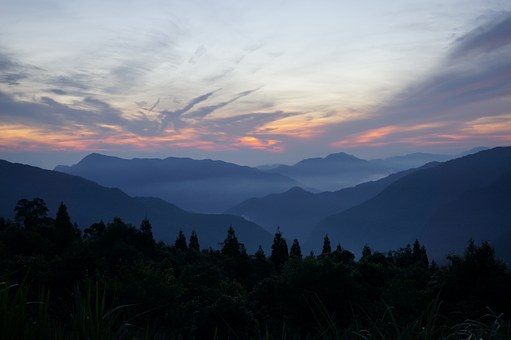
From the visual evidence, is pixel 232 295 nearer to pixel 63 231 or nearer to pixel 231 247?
pixel 63 231

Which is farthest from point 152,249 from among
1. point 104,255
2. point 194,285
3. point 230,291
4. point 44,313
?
point 44,313

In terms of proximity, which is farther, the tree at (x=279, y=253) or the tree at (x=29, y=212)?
the tree at (x=29, y=212)

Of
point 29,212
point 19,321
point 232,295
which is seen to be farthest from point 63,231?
point 19,321

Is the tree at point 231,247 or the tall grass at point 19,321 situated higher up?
the tall grass at point 19,321

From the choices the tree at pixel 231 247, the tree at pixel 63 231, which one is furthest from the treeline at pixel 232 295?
the tree at pixel 231 247

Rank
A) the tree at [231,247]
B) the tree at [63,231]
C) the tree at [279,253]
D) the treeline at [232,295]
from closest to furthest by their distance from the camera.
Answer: the treeline at [232,295] → the tree at [63,231] → the tree at [231,247] → the tree at [279,253]

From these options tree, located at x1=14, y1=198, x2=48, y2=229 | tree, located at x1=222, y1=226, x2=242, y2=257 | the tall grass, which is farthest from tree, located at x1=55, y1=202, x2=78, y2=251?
the tall grass

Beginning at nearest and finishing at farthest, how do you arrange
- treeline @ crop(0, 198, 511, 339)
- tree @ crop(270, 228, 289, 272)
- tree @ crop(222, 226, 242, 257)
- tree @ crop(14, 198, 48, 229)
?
treeline @ crop(0, 198, 511, 339), tree @ crop(222, 226, 242, 257), tree @ crop(270, 228, 289, 272), tree @ crop(14, 198, 48, 229)

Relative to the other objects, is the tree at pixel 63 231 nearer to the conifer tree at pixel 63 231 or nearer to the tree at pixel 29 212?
the conifer tree at pixel 63 231

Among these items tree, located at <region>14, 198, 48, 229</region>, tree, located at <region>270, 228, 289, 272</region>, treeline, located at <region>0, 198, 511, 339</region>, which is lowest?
tree, located at <region>270, 228, 289, 272</region>

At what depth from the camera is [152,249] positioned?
70.7 metres

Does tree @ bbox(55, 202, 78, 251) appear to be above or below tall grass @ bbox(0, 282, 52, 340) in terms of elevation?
below

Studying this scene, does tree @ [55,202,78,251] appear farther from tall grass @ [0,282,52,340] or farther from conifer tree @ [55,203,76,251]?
tall grass @ [0,282,52,340]

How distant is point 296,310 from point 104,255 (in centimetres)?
3463
